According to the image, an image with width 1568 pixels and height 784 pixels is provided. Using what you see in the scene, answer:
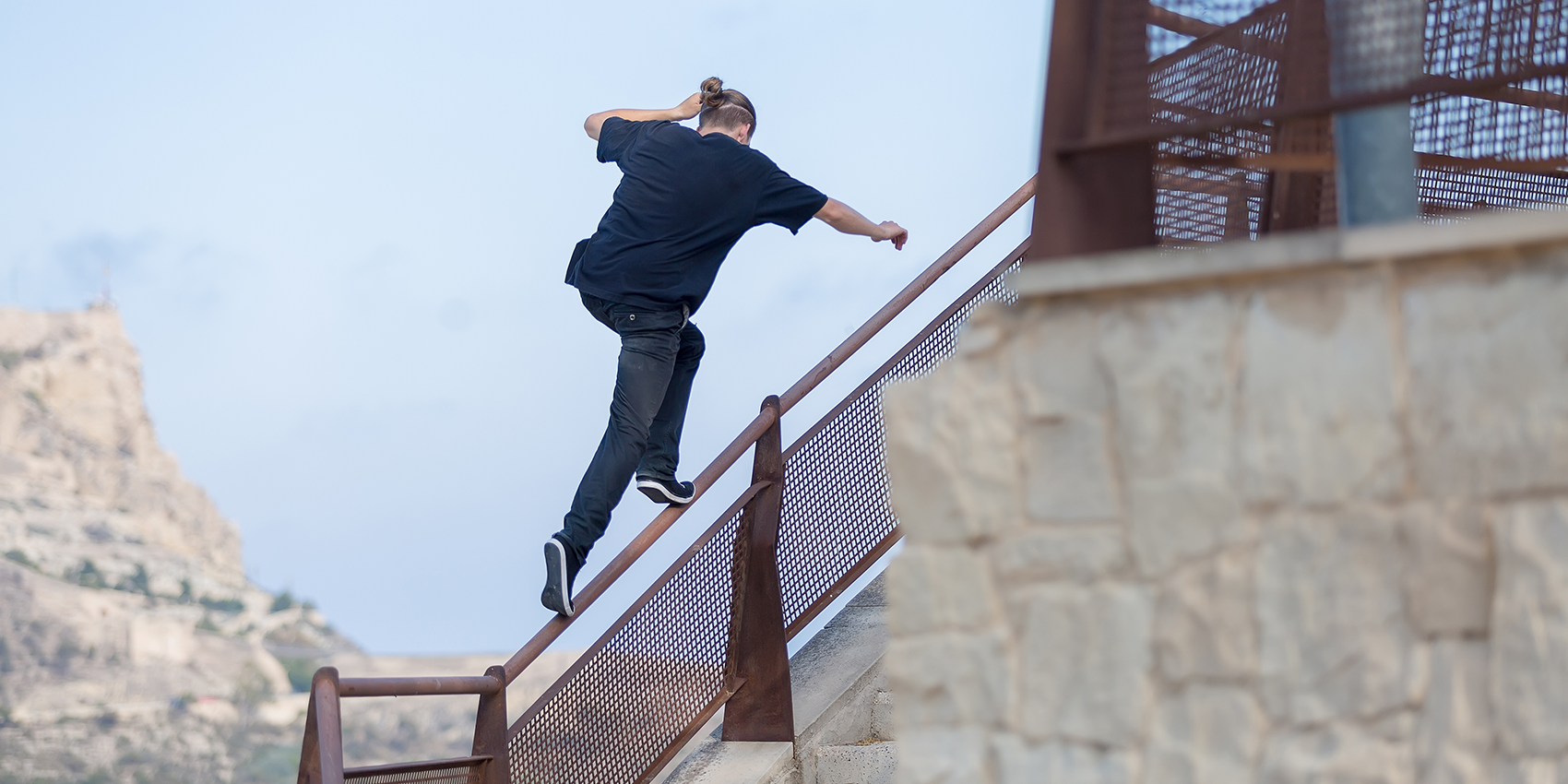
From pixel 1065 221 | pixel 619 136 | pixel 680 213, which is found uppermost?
pixel 619 136

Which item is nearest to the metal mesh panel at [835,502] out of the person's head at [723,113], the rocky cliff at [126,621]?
the person's head at [723,113]

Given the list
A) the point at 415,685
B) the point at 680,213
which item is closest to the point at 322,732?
the point at 415,685

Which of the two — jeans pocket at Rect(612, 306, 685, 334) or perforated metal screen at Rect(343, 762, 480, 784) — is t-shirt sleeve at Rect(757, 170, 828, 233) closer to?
jeans pocket at Rect(612, 306, 685, 334)

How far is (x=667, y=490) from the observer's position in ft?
15.6

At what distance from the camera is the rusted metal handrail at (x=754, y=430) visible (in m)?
4.16

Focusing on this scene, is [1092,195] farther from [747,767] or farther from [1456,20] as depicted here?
[747,767]

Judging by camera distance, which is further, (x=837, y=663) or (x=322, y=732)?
(x=837, y=663)

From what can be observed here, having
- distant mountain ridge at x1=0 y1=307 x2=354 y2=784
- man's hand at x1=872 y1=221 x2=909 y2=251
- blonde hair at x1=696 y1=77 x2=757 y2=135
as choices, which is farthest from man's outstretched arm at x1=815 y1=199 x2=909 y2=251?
distant mountain ridge at x1=0 y1=307 x2=354 y2=784

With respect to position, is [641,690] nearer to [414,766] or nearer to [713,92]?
[414,766]

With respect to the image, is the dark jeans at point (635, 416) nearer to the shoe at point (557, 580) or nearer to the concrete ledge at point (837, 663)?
the shoe at point (557, 580)

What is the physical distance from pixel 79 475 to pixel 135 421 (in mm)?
7424

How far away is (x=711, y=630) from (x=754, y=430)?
72cm

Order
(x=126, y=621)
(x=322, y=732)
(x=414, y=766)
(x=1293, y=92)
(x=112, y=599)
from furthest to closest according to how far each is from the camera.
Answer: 1. (x=112, y=599)
2. (x=126, y=621)
3. (x=414, y=766)
4. (x=322, y=732)
5. (x=1293, y=92)

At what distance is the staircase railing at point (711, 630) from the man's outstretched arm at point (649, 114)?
1058 millimetres
